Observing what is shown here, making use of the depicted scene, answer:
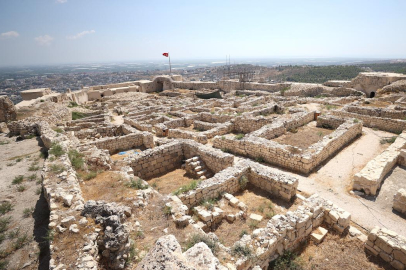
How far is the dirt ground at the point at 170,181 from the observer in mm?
8728

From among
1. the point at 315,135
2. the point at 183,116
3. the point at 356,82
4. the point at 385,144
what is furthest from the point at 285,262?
the point at 356,82

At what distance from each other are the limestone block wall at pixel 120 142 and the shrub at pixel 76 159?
307 centimetres

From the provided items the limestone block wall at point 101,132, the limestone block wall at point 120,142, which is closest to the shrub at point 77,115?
the limestone block wall at point 101,132

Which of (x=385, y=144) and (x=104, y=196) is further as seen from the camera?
(x=385, y=144)

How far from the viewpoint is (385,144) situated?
39.4 feet

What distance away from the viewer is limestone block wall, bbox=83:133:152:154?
39.8ft

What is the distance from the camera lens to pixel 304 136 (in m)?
13.5

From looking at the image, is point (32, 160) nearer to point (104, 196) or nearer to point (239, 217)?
point (104, 196)

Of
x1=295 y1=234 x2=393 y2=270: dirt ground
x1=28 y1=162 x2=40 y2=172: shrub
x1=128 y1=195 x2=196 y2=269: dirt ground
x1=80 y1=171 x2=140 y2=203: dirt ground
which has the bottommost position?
x1=295 y1=234 x2=393 y2=270: dirt ground

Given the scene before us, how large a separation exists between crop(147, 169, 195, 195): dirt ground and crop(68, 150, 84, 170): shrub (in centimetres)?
290

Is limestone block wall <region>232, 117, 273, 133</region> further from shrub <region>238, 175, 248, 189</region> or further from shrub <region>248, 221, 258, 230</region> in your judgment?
shrub <region>248, 221, 258, 230</region>

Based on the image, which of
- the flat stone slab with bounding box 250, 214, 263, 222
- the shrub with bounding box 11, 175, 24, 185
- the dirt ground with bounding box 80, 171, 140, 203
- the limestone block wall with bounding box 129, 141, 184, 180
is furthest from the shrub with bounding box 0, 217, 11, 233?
the flat stone slab with bounding box 250, 214, 263, 222

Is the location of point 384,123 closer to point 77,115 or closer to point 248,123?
point 248,123

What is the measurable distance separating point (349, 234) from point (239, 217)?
3.24 m
